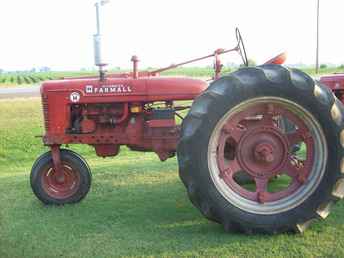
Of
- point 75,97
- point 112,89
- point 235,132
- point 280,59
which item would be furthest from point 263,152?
point 75,97

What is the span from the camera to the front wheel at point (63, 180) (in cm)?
568

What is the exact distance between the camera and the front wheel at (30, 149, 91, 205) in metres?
5.68

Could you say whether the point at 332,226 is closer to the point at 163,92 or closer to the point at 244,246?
the point at 244,246

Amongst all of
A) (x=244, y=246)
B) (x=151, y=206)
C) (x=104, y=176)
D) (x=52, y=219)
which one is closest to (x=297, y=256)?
(x=244, y=246)

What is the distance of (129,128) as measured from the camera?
227 inches

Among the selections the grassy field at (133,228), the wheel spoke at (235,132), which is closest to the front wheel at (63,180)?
the grassy field at (133,228)

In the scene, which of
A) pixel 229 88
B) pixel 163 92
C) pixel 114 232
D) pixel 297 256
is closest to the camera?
pixel 297 256

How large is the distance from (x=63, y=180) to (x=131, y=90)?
1298 mm

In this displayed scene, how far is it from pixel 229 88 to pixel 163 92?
1.57 m

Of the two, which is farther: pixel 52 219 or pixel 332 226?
pixel 52 219

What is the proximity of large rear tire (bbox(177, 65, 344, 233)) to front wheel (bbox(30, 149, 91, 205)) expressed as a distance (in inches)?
73.4

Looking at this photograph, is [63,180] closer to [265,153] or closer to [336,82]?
[265,153]

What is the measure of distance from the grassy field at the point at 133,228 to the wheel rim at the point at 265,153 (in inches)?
13.4

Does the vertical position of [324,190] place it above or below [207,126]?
below
